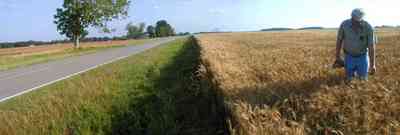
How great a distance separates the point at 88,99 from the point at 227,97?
4.51 metres

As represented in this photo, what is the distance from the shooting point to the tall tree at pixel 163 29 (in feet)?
567

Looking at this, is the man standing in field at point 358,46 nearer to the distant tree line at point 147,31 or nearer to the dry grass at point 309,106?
the dry grass at point 309,106

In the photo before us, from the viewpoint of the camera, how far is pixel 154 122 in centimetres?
716

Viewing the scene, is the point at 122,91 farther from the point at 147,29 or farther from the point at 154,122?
the point at 147,29

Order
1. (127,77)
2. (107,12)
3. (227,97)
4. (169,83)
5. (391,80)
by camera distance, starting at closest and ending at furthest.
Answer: (227,97)
(391,80)
(169,83)
(127,77)
(107,12)

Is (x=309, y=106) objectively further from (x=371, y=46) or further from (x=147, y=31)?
(x=147, y=31)

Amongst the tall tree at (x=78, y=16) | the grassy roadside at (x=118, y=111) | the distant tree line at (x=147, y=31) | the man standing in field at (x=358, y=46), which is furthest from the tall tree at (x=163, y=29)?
the man standing in field at (x=358, y=46)

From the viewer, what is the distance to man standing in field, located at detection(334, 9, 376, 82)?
7398 millimetres

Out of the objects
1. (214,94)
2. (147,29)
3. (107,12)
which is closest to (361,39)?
(214,94)

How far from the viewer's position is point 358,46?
757cm

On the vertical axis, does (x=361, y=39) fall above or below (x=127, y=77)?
above

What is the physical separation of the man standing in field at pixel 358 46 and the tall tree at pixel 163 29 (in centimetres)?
16491

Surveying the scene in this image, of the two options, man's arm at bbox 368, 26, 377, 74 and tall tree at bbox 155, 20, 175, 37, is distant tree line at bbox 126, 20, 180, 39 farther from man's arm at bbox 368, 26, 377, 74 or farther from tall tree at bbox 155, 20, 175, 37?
man's arm at bbox 368, 26, 377, 74

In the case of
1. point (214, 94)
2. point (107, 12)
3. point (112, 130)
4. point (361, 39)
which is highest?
point (107, 12)
